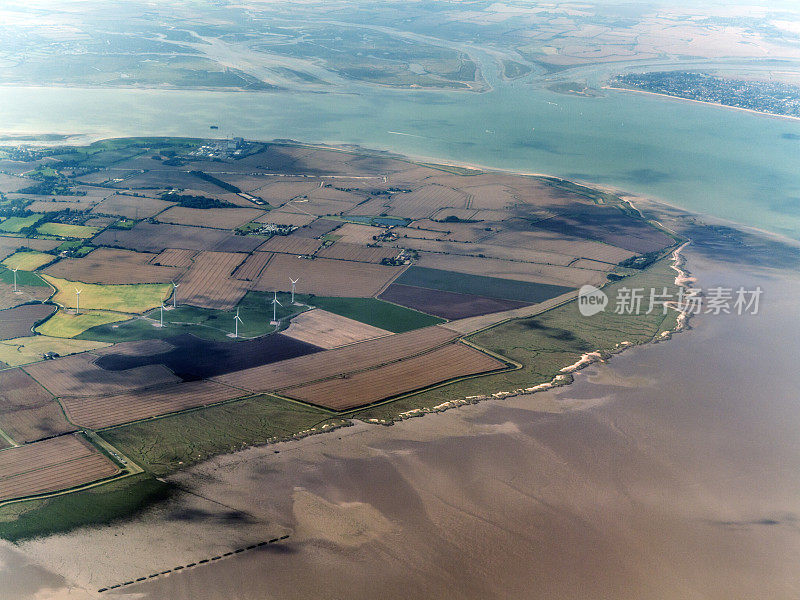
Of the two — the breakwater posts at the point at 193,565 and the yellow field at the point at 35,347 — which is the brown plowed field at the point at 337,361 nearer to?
the yellow field at the point at 35,347

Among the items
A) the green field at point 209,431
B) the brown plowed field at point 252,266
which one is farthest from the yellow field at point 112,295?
the green field at point 209,431

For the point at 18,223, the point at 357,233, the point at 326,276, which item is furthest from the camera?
the point at 357,233

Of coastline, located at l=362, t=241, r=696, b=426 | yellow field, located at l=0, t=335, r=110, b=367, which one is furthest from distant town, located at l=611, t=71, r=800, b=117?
yellow field, located at l=0, t=335, r=110, b=367

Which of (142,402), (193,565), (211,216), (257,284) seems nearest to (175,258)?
(257,284)

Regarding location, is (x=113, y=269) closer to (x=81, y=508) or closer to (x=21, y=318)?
(x=21, y=318)

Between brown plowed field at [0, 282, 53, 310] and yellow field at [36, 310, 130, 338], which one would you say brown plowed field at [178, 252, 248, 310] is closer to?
yellow field at [36, 310, 130, 338]

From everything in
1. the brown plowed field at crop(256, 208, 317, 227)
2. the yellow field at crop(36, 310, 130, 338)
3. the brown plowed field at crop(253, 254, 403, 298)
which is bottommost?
the yellow field at crop(36, 310, 130, 338)
